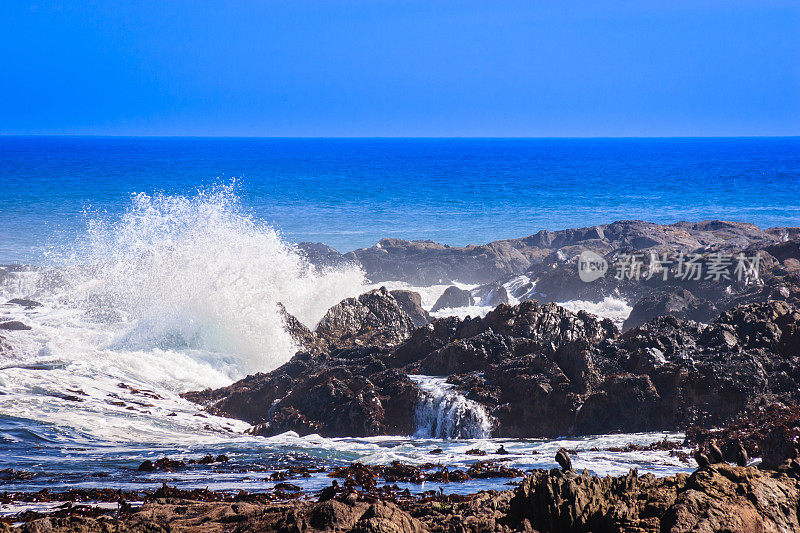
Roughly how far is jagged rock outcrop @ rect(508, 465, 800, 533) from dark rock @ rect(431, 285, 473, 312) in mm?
23722

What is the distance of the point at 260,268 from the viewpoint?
25.5 meters

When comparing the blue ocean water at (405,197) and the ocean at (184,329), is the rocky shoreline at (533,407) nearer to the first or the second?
the ocean at (184,329)

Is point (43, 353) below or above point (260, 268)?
below

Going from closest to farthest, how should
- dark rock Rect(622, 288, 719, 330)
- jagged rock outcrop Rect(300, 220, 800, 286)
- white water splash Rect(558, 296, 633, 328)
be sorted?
dark rock Rect(622, 288, 719, 330) → white water splash Rect(558, 296, 633, 328) → jagged rock outcrop Rect(300, 220, 800, 286)

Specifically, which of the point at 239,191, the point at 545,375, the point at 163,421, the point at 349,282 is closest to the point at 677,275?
the point at 349,282

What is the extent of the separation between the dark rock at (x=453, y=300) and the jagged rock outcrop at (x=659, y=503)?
23.7 meters

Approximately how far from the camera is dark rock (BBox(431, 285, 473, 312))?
30141 millimetres

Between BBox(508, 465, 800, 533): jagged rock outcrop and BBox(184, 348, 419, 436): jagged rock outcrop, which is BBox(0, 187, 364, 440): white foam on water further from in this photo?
BBox(508, 465, 800, 533): jagged rock outcrop

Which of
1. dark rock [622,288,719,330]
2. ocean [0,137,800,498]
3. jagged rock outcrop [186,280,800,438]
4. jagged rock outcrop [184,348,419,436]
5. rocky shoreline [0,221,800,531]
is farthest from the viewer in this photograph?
dark rock [622,288,719,330]

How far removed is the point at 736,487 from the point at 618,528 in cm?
123

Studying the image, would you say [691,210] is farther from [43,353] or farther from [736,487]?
[736,487]

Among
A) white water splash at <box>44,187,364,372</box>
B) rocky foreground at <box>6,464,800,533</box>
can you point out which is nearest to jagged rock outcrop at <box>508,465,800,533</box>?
rocky foreground at <box>6,464,800,533</box>

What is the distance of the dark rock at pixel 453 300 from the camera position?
30.1m

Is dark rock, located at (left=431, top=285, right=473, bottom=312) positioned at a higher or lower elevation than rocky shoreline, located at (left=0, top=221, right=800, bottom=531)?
lower
